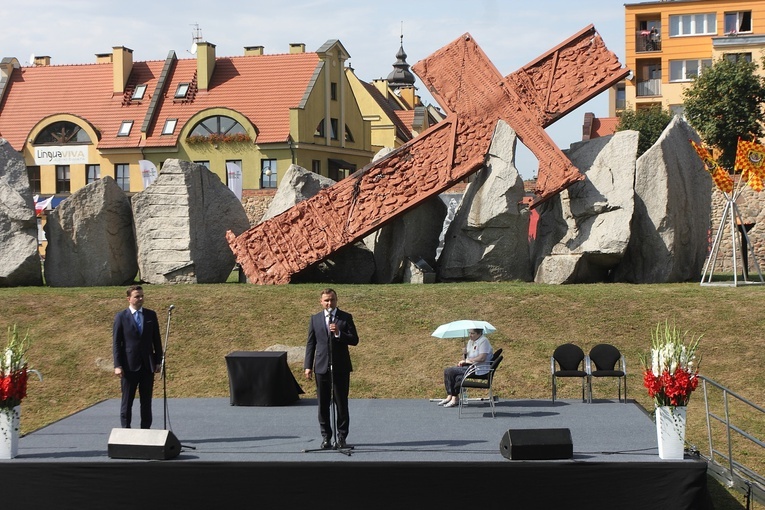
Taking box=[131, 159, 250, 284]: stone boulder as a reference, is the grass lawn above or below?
below

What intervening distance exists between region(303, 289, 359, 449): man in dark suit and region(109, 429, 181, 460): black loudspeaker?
5.47 feet

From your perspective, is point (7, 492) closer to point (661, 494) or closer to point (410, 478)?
point (410, 478)

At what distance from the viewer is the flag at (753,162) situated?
22016mm

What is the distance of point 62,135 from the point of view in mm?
52469

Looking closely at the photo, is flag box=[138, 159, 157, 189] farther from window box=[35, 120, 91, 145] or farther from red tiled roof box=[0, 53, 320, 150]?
window box=[35, 120, 91, 145]

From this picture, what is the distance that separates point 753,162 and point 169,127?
33.9 meters

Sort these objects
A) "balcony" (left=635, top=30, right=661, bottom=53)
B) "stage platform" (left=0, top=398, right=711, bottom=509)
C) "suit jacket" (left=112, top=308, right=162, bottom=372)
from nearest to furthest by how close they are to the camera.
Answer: "stage platform" (left=0, top=398, right=711, bottom=509), "suit jacket" (left=112, top=308, right=162, bottom=372), "balcony" (left=635, top=30, right=661, bottom=53)

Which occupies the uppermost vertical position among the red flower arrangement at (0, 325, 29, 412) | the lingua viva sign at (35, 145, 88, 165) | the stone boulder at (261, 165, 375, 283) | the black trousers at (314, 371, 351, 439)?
the lingua viva sign at (35, 145, 88, 165)

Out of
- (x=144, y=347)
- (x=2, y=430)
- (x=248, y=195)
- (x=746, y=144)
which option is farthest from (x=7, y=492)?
(x=248, y=195)

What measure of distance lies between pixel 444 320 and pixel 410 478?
9.37 metres

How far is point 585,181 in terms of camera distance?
22766 millimetres

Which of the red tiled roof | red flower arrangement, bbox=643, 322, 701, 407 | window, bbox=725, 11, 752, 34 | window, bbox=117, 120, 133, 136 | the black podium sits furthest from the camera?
window, bbox=725, 11, 752, 34

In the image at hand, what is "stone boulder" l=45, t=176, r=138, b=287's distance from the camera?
24094 mm

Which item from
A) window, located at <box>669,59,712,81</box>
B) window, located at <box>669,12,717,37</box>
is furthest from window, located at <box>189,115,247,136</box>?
window, located at <box>669,12,717,37</box>
